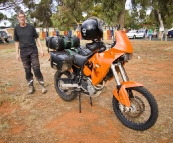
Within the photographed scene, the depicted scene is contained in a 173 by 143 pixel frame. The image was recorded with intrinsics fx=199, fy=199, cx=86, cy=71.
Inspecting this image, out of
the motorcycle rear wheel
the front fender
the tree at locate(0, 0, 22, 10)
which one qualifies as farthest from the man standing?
the tree at locate(0, 0, 22, 10)

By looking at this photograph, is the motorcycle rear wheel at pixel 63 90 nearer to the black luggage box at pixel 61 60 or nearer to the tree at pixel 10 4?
the black luggage box at pixel 61 60

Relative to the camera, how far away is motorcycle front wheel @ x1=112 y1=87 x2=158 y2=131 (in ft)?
9.65

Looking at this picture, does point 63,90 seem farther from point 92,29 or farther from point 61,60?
point 92,29

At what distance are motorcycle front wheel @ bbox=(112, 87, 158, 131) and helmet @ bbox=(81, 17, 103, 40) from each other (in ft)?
3.46

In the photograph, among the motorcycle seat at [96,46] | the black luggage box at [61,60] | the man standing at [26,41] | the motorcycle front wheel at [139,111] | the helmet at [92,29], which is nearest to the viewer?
the motorcycle front wheel at [139,111]

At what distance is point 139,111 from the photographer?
311cm

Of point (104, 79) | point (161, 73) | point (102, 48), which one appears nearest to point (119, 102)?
point (104, 79)

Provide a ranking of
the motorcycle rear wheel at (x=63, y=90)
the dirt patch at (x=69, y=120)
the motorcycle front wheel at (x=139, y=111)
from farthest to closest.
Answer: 1. the motorcycle rear wheel at (x=63, y=90)
2. the dirt patch at (x=69, y=120)
3. the motorcycle front wheel at (x=139, y=111)

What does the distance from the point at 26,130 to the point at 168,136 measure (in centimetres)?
228

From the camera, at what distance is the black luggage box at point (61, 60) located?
3717mm

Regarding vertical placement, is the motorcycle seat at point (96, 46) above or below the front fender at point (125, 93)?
above

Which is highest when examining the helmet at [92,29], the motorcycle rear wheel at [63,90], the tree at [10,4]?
the tree at [10,4]

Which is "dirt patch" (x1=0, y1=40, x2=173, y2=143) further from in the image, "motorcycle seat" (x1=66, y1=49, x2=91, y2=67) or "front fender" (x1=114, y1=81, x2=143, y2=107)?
"motorcycle seat" (x1=66, y1=49, x2=91, y2=67)

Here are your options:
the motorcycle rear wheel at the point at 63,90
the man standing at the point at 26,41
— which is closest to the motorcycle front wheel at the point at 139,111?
the motorcycle rear wheel at the point at 63,90
